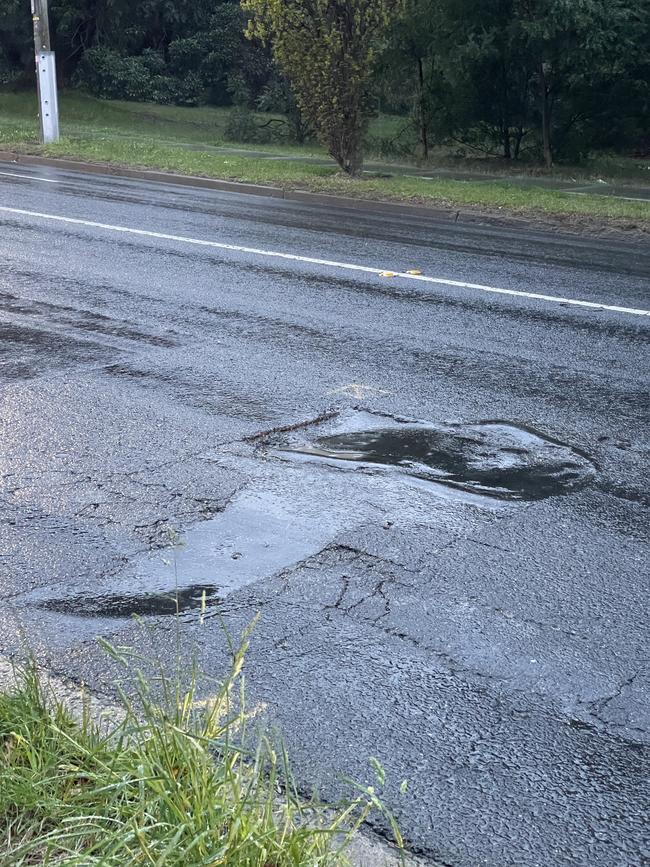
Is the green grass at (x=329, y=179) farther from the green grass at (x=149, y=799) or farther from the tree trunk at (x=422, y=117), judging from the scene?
the green grass at (x=149, y=799)

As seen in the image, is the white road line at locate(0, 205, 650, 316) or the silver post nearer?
the white road line at locate(0, 205, 650, 316)

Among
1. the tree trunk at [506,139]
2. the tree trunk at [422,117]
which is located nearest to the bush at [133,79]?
the tree trunk at [422,117]

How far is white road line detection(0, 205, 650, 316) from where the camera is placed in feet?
31.2

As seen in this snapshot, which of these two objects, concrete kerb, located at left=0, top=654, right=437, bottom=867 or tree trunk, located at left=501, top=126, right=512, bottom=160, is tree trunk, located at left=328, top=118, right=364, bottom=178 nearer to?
tree trunk, located at left=501, top=126, right=512, bottom=160

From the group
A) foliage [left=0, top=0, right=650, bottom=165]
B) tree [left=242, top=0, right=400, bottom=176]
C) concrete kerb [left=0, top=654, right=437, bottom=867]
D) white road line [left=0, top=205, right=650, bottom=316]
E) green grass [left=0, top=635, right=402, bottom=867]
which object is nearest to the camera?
green grass [left=0, top=635, right=402, bottom=867]

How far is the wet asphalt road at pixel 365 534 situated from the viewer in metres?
3.24

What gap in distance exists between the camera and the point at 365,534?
4742mm

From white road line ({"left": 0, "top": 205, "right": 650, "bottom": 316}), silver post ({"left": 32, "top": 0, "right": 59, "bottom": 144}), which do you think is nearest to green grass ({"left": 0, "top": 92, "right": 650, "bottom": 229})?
silver post ({"left": 32, "top": 0, "right": 59, "bottom": 144})

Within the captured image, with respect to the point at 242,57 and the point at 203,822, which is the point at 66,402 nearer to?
the point at 203,822

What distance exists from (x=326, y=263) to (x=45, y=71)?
1450 centimetres

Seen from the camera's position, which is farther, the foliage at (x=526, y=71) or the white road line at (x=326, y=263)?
the foliage at (x=526, y=71)

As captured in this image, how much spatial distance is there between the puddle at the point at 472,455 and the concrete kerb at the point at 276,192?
935cm

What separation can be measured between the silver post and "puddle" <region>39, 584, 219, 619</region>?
20.8 metres

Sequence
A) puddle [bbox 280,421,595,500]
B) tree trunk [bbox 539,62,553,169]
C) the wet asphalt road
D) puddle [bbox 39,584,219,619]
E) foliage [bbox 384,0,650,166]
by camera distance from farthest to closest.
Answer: tree trunk [bbox 539,62,553,169] → foliage [bbox 384,0,650,166] → puddle [bbox 280,421,595,500] → puddle [bbox 39,584,219,619] → the wet asphalt road
